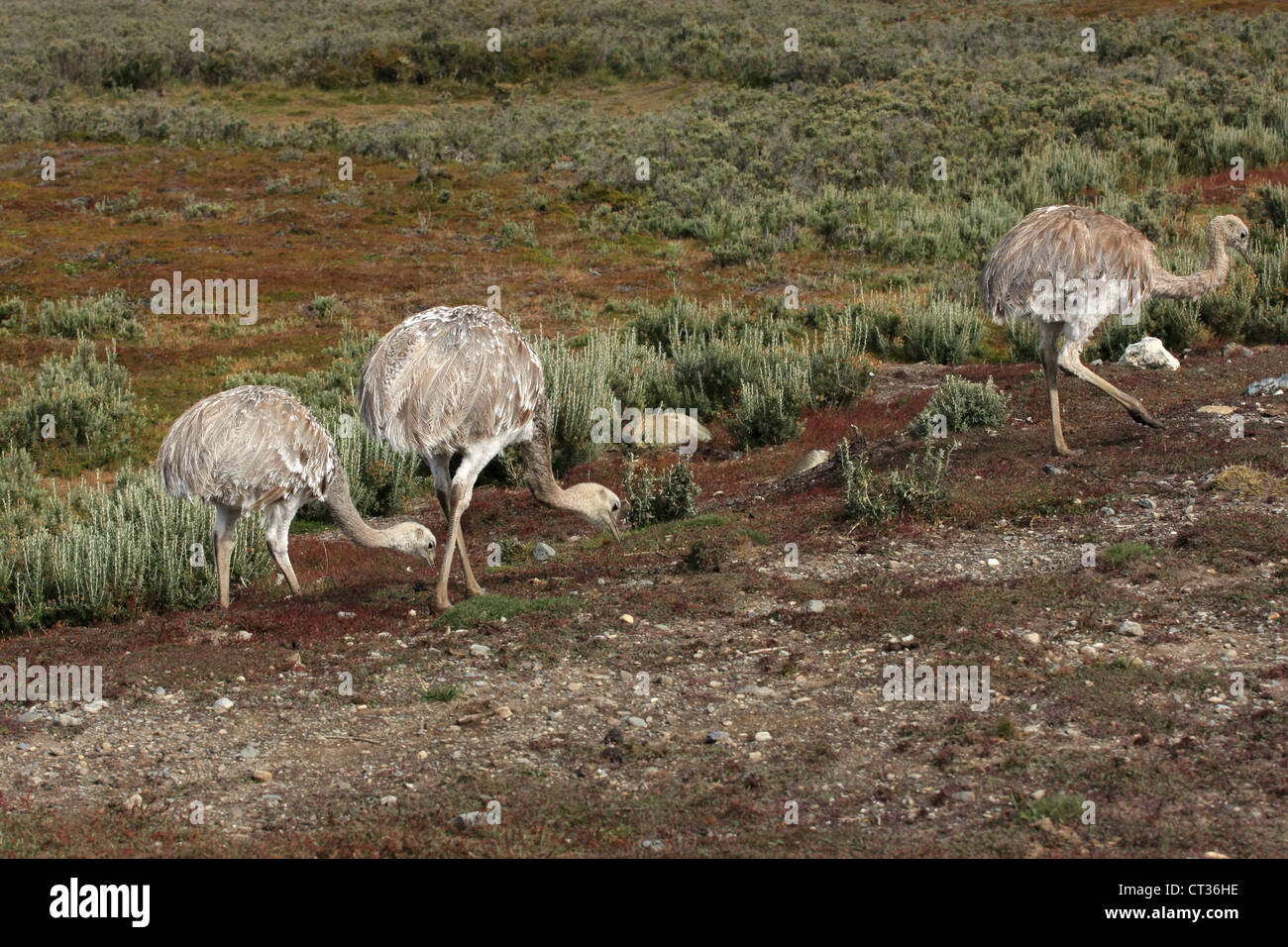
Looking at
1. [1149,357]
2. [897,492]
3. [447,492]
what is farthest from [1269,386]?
[447,492]

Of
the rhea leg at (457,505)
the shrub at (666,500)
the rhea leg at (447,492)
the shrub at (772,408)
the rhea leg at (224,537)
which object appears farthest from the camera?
the shrub at (772,408)

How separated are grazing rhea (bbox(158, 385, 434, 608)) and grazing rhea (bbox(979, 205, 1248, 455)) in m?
5.78

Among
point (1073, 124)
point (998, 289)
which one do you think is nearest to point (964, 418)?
point (998, 289)

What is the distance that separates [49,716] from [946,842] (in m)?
5.54

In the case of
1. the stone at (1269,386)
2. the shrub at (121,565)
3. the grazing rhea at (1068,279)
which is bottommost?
the shrub at (121,565)

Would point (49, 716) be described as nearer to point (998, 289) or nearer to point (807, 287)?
point (998, 289)

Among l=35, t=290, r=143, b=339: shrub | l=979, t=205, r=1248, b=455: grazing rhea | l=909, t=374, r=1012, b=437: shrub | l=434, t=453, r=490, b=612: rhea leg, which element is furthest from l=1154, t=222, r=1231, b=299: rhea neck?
l=35, t=290, r=143, b=339: shrub

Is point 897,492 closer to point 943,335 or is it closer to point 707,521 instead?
point 707,521

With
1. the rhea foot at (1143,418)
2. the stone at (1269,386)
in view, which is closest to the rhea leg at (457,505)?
the rhea foot at (1143,418)

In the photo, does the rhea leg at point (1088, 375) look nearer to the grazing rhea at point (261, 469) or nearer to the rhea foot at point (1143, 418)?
the rhea foot at point (1143, 418)

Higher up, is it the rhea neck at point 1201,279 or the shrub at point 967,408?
Result: the rhea neck at point 1201,279

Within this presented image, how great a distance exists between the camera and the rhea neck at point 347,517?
435 inches

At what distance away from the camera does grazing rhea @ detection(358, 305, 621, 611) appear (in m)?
9.88

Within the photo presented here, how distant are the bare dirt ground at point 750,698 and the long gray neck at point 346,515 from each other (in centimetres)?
48
